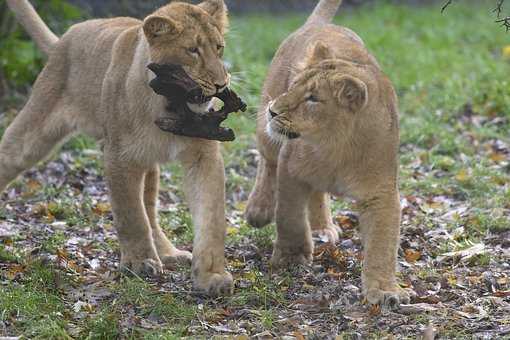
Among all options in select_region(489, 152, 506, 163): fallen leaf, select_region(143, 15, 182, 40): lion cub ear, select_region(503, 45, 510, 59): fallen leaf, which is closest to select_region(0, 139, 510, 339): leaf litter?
select_region(489, 152, 506, 163): fallen leaf

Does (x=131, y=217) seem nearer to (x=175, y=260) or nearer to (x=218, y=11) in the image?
(x=175, y=260)

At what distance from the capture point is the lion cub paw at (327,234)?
6.96m

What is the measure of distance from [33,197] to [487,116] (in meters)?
4.69

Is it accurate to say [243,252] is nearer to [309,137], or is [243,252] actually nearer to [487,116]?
[309,137]

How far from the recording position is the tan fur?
554cm

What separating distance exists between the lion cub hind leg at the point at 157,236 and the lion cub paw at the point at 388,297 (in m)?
1.53

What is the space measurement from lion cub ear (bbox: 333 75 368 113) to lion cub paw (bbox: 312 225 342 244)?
5.26 ft

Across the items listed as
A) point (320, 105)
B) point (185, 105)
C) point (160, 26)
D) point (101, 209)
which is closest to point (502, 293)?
point (320, 105)

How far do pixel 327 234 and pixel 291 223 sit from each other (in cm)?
99

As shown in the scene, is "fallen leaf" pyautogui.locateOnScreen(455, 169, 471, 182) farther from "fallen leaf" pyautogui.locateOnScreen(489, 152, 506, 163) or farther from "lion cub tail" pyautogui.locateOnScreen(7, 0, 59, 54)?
"lion cub tail" pyautogui.locateOnScreen(7, 0, 59, 54)

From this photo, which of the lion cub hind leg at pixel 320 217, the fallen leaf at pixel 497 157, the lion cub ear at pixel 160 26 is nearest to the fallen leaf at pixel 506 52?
the fallen leaf at pixel 497 157

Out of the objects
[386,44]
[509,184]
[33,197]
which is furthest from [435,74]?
[33,197]

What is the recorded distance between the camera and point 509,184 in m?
8.28

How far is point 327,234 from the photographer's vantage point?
23.0 ft
